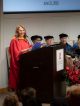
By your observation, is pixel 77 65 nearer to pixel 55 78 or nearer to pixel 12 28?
pixel 55 78

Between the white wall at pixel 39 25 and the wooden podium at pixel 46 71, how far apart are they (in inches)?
95.8

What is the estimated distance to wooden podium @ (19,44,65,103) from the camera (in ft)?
13.0

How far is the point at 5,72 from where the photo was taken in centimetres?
671

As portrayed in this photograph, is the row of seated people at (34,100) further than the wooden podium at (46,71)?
No

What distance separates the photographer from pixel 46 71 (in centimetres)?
409

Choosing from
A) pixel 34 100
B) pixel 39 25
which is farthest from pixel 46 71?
pixel 39 25

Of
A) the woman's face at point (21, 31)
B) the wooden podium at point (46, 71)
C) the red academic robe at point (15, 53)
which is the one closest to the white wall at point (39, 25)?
the red academic robe at point (15, 53)

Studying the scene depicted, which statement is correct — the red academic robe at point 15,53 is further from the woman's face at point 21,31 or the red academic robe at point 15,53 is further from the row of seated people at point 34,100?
the row of seated people at point 34,100

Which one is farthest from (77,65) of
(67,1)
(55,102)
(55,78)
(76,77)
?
(55,102)

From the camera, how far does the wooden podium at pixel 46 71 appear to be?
397 cm

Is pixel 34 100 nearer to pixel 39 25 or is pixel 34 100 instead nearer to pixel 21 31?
pixel 21 31

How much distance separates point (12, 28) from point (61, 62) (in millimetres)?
2878

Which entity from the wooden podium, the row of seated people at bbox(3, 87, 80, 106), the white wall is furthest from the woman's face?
the row of seated people at bbox(3, 87, 80, 106)

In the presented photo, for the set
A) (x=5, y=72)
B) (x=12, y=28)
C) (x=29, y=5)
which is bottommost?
(x=5, y=72)
